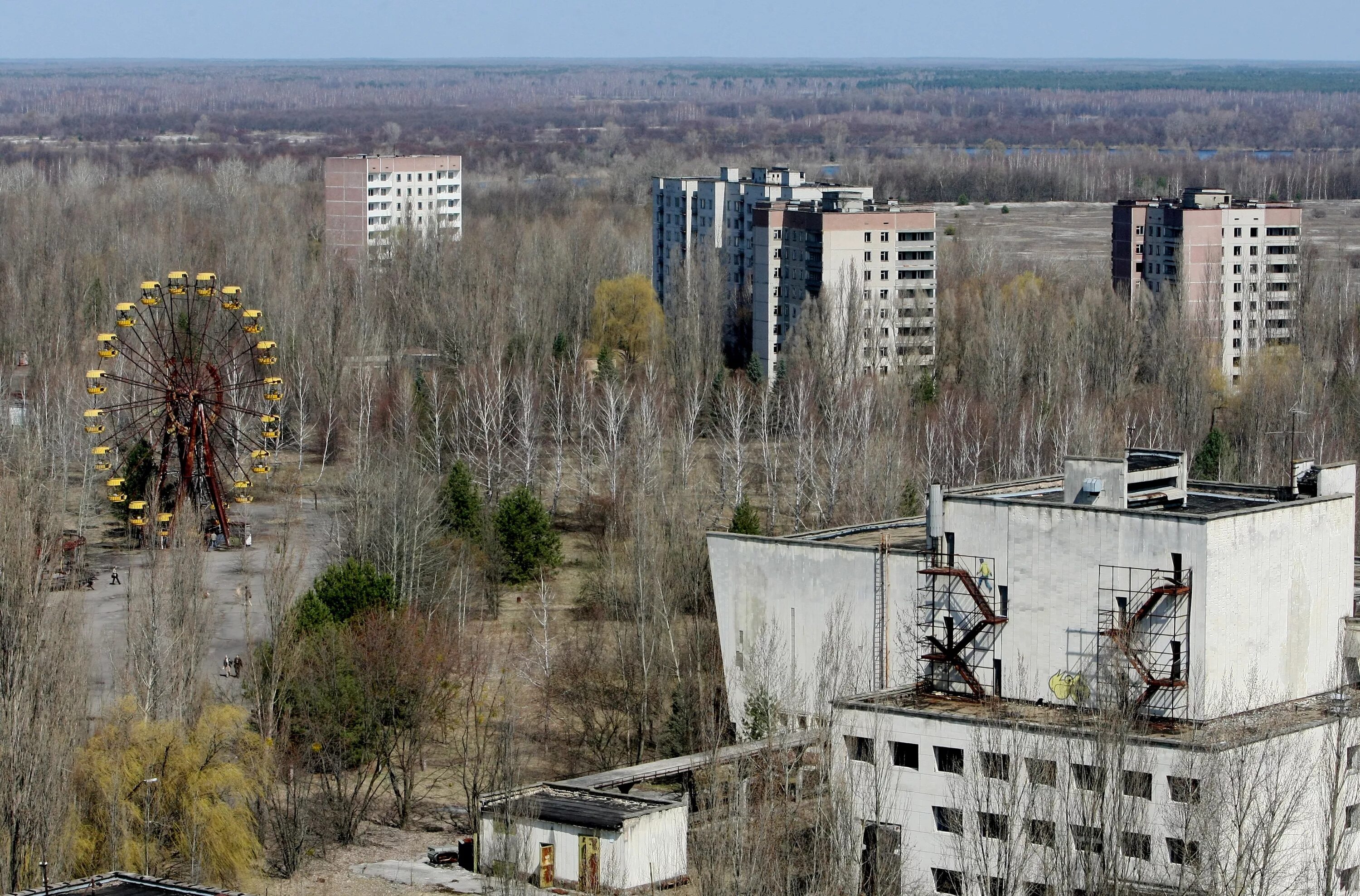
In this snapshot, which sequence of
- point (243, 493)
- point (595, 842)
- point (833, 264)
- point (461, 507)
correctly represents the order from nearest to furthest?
1. point (595, 842)
2. point (461, 507)
3. point (243, 493)
4. point (833, 264)

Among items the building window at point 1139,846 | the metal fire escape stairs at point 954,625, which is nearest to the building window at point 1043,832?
the building window at point 1139,846

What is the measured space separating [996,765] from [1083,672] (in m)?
1.56

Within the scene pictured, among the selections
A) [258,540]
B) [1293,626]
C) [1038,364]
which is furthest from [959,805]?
[1038,364]

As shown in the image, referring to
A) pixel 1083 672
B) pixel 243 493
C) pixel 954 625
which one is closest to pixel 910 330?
pixel 243 493

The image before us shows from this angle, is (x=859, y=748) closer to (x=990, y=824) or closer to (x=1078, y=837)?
(x=990, y=824)

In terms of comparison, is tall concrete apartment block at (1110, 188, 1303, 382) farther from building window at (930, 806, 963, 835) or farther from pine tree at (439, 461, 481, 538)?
building window at (930, 806, 963, 835)

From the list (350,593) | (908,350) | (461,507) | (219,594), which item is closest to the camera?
(350,593)

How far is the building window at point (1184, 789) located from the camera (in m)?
17.7

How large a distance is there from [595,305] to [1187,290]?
14317 millimetres

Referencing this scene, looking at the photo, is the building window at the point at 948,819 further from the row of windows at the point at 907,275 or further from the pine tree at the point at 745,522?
the row of windows at the point at 907,275

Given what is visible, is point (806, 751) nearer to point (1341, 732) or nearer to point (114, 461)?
point (1341, 732)

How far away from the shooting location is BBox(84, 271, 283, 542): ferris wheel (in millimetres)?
35000

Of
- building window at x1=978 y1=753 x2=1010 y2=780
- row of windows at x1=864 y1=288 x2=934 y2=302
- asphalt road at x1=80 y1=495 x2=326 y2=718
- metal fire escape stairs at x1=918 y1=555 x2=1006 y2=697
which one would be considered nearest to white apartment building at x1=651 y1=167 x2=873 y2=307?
row of windows at x1=864 y1=288 x2=934 y2=302

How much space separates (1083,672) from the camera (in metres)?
19.8
